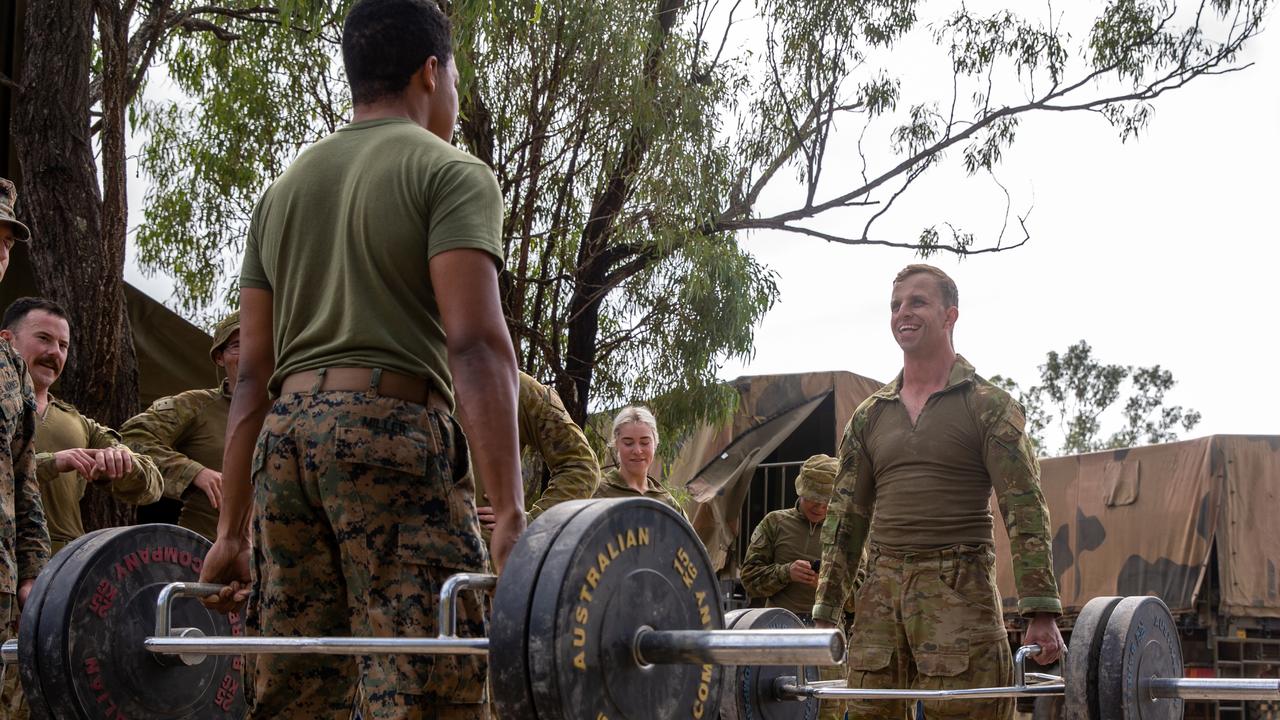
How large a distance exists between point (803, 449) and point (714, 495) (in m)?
1.13

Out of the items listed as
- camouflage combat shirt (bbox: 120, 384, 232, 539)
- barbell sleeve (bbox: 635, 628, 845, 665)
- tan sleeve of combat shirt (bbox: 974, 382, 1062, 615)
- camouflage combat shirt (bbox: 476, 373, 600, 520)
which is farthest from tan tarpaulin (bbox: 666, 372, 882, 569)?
barbell sleeve (bbox: 635, 628, 845, 665)

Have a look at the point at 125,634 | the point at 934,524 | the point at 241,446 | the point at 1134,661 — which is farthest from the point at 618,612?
the point at 934,524

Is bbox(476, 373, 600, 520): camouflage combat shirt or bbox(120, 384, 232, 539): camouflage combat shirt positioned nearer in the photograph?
bbox(476, 373, 600, 520): camouflage combat shirt

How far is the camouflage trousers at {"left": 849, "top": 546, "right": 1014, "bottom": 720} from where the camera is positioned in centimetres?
481

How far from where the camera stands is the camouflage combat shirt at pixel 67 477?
17.9ft

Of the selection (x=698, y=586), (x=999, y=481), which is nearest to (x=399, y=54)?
(x=698, y=586)

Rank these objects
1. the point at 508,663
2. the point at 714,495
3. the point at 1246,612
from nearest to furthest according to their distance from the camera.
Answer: the point at 508,663
the point at 1246,612
the point at 714,495

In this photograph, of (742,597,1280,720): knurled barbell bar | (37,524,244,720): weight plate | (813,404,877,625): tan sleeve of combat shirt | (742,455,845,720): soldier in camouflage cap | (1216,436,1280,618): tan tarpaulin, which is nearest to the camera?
(37,524,244,720): weight plate

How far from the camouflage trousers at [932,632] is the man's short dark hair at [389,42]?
2.77 metres

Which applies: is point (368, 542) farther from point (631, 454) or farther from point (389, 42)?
point (631, 454)

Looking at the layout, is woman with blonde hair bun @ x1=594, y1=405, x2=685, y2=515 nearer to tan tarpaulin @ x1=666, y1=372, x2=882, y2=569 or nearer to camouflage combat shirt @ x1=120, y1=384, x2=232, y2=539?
Result: camouflage combat shirt @ x1=120, y1=384, x2=232, y2=539

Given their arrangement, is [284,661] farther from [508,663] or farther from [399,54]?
[399,54]

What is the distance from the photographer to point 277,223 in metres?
3.03

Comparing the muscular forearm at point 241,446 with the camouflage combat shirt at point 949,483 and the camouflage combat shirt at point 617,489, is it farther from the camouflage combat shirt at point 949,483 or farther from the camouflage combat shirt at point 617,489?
the camouflage combat shirt at point 617,489
